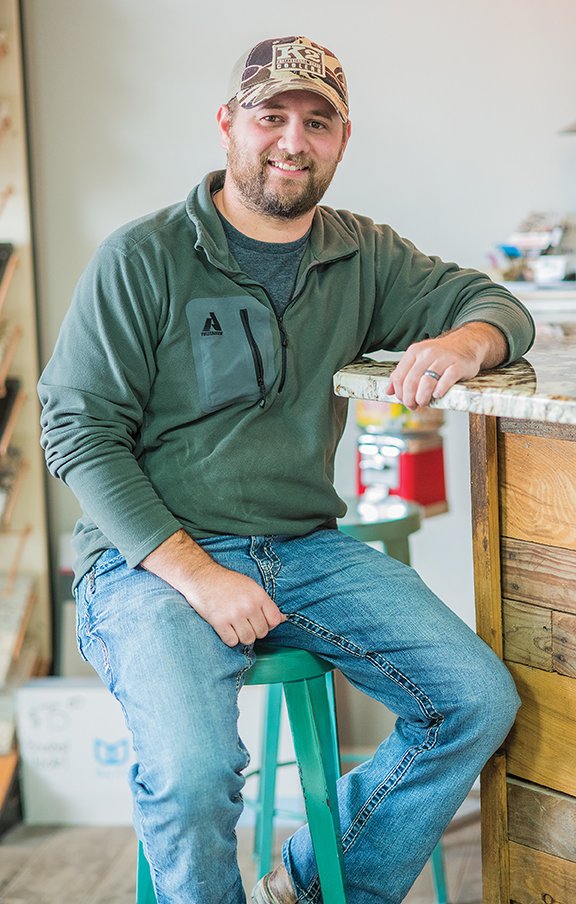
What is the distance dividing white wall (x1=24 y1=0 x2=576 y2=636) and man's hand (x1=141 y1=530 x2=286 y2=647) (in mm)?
1521

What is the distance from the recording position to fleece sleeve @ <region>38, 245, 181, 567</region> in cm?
164

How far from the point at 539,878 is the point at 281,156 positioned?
1216 millimetres

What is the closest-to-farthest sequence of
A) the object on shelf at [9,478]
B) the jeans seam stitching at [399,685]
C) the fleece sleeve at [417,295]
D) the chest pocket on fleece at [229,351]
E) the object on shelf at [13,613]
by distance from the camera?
the jeans seam stitching at [399,685] < the chest pocket on fleece at [229,351] < the fleece sleeve at [417,295] < the object on shelf at [13,613] < the object on shelf at [9,478]

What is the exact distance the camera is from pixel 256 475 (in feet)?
5.71

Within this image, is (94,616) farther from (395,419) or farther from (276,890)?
(395,419)

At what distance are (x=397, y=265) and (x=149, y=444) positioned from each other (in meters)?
0.57

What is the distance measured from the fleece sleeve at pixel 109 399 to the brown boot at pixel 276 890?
55cm

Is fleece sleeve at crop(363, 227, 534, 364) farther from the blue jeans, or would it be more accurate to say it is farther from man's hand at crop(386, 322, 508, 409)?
the blue jeans

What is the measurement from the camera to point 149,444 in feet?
5.77

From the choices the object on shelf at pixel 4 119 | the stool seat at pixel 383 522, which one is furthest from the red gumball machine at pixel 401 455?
the object on shelf at pixel 4 119

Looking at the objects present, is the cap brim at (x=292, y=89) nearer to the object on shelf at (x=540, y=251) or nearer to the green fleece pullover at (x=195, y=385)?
the green fleece pullover at (x=195, y=385)

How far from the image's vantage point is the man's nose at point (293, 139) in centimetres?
181

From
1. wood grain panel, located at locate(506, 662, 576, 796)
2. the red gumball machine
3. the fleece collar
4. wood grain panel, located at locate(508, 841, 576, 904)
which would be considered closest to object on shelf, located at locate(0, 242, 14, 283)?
the red gumball machine

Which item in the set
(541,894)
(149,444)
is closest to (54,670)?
(149,444)
